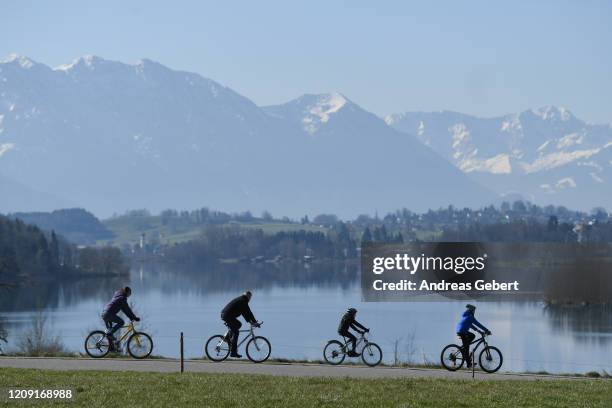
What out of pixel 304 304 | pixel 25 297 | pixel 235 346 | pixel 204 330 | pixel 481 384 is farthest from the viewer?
pixel 25 297

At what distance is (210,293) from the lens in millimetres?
140125

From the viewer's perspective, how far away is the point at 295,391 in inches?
926

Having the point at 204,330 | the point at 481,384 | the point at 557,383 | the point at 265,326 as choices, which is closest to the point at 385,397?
the point at 481,384

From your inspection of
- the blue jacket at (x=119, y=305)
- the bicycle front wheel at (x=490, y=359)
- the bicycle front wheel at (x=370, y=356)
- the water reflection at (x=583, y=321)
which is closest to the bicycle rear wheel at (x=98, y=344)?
the blue jacket at (x=119, y=305)

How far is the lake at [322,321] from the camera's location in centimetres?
6103

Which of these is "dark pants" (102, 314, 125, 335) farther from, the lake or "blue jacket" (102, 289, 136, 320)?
the lake

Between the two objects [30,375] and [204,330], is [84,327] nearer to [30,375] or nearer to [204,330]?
[204,330]

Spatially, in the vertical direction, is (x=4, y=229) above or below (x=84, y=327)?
above

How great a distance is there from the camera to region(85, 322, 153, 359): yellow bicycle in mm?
31453

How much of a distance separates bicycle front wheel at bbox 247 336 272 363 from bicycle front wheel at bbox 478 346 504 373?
210 inches

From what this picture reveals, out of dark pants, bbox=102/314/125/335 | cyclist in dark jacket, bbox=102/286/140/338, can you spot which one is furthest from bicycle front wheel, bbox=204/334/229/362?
dark pants, bbox=102/314/125/335

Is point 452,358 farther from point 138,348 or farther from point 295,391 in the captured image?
point 138,348

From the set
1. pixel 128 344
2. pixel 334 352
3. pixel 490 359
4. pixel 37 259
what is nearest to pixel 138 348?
pixel 128 344

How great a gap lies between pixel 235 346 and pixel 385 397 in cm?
898
